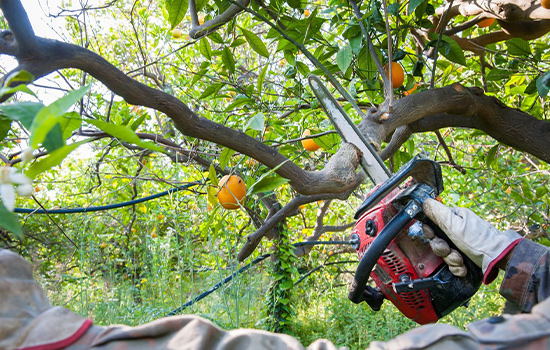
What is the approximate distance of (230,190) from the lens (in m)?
1.53

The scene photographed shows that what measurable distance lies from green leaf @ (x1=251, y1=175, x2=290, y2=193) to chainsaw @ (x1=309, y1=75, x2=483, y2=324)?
219 mm

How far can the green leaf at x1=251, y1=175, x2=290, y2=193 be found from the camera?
1.16 metres

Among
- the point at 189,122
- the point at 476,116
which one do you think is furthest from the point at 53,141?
the point at 476,116

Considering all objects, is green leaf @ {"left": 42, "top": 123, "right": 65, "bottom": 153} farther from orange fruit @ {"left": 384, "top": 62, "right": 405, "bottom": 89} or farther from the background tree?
orange fruit @ {"left": 384, "top": 62, "right": 405, "bottom": 89}

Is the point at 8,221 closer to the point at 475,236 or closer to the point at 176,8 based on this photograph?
the point at 475,236

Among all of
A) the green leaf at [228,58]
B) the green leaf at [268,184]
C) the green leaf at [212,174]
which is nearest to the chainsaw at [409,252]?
the green leaf at [268,184]

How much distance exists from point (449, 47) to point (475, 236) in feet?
2.95

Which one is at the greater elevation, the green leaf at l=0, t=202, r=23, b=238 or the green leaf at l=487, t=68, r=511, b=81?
the green leaf at l=487, t=68, r=511, b=81

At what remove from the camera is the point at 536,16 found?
1583mm

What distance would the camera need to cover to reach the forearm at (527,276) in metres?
0.85

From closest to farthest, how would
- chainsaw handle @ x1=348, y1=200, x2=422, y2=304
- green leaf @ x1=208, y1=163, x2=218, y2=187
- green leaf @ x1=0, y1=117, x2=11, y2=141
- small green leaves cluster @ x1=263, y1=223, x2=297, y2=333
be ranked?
green leaf @ x1=0, y1=117, x2=11, y2=141 < chainsaw handle @ x1=348, y1=200, x2=422, y2=304 < green leaf @ x1=208, y1=163, x2=218, y2=187 < small green leaves cluster @ x1=263, y1=223, x2=297, y2=333

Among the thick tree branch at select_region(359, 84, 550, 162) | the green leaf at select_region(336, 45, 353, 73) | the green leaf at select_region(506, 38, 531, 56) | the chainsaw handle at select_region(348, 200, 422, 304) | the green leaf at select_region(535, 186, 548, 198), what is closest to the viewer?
the chainsaw handle at select_region(348, 200, 422, 304)

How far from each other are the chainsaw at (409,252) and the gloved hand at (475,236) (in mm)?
61

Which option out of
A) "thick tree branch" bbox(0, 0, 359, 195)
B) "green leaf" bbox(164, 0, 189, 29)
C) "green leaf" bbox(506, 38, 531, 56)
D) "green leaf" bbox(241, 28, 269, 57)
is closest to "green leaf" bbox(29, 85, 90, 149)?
"thick tree branch" bbox(0, 0, 359, 195)
